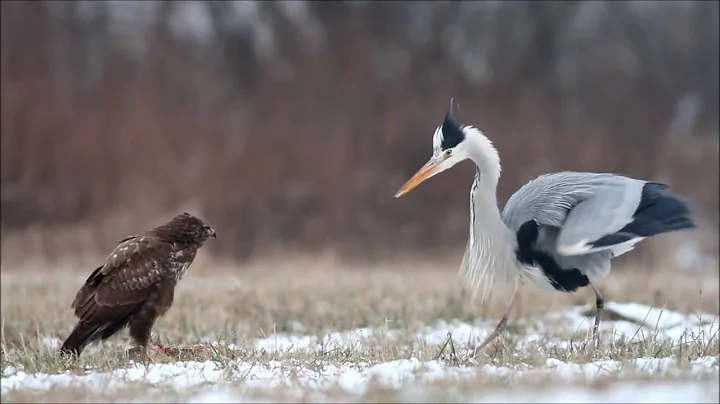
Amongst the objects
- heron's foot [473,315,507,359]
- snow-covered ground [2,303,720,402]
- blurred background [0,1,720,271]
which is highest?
blurred background [0,1,720,271]

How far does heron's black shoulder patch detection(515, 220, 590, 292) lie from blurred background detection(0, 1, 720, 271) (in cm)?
823

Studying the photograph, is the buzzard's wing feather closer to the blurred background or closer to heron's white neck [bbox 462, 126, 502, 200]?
heron's white neck [bbox 462, 126, 502, 200]

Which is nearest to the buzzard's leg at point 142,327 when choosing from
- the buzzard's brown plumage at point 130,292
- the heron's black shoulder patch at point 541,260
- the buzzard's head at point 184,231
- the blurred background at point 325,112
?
the buzzard's brown plumage at point 130,292

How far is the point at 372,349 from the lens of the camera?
5.93m

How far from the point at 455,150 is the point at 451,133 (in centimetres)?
11

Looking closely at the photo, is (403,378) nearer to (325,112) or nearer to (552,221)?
(552,221)

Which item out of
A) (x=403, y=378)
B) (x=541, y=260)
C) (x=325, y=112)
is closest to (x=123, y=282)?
(x=403, y=378)

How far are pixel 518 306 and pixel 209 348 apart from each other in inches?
172

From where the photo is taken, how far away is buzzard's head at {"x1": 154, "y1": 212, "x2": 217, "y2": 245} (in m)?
6.40

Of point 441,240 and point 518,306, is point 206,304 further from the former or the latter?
point 441,240

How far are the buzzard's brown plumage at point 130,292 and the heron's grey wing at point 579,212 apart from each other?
222 cm

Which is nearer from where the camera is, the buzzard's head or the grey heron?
the grey heron

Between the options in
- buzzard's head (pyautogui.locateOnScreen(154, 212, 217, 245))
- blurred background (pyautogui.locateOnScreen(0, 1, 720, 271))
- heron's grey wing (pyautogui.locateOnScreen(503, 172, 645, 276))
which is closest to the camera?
heron's grey wing (pyautogui.locateOnScreen(503, 172, 645, 276))

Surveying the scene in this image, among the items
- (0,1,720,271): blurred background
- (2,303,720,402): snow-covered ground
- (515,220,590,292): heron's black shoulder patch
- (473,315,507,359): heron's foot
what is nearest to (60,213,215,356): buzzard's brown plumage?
(2,303,720,402): snow-covered ground
